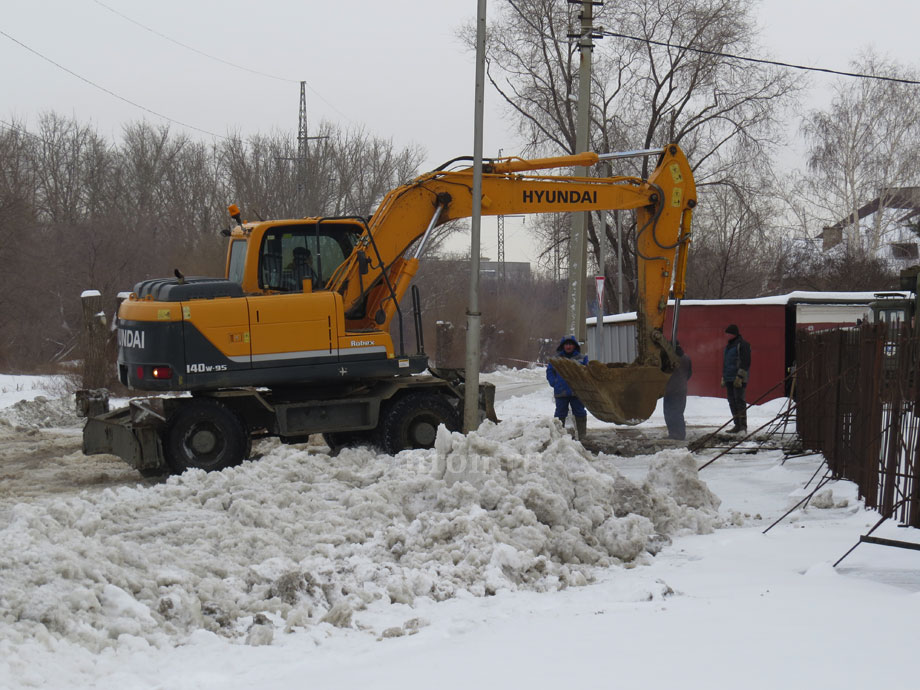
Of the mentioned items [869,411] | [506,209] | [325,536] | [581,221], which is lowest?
[325,536]

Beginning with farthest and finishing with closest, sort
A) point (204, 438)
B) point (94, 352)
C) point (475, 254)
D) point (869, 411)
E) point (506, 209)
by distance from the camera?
1. point (94, 352)
2. point (506, 209)
3. point (475, 254)
4. point (204, 438)
5. point (869, 411)

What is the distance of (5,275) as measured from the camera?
35.2m

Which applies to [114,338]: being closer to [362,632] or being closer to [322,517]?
[322,517]

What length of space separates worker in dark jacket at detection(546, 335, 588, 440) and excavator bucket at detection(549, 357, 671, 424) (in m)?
0.86

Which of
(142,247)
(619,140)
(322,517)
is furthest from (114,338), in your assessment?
(142,247)

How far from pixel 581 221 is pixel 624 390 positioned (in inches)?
202

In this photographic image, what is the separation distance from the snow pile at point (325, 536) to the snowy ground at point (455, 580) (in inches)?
0.7

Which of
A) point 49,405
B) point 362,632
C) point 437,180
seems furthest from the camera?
point 49,405

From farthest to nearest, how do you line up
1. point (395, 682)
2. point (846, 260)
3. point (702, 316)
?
point (846, 260) → point (702, 316) → point (395, 682)

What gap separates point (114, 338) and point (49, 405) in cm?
183

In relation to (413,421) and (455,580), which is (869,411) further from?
(413,421)

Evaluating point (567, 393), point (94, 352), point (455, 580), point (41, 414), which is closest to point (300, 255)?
point (567, 393)

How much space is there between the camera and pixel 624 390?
40.5 feet

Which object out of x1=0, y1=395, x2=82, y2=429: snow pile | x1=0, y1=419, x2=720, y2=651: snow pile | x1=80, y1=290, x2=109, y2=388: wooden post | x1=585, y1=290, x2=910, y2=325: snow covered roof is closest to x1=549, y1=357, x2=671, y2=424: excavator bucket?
x1=0, y1=419, x2=720, y2=651: snow pile
